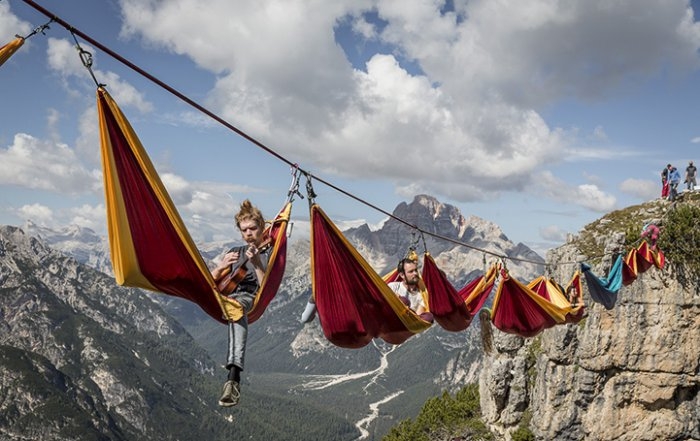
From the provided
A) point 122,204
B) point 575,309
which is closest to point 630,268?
point 575,309

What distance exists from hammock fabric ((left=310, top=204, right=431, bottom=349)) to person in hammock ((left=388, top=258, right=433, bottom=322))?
58.8 inches

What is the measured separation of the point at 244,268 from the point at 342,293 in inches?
75.9

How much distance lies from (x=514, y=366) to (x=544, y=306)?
31693 mm

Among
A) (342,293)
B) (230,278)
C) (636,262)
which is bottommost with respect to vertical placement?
(230,278)

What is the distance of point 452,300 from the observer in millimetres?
9906

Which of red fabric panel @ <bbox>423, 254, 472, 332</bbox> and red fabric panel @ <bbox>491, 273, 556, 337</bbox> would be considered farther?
red fabric panel @ <bbox>491, 273, 556, 337</bbox>

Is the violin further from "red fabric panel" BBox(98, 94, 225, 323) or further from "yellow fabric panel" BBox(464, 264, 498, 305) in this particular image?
"yellow fabric panel" BBox(464, 264, 498, 305)

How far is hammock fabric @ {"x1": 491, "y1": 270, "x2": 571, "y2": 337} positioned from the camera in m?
12.4

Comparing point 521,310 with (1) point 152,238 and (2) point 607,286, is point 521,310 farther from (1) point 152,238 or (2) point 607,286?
(1) point 152,238

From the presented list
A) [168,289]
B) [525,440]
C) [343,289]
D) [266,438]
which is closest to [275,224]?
[343,289]

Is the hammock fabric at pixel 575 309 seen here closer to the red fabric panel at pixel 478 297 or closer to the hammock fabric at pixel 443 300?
the red fabric panel at pixel 478 297

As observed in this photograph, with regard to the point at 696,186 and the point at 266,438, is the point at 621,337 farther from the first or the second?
the point at 266,438

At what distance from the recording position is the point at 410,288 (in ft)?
30.6

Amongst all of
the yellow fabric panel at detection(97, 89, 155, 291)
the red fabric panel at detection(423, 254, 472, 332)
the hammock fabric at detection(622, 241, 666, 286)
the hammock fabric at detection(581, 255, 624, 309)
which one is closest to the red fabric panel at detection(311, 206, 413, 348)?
A: the red fabric panel at detection(423, 254, 472, 332)
